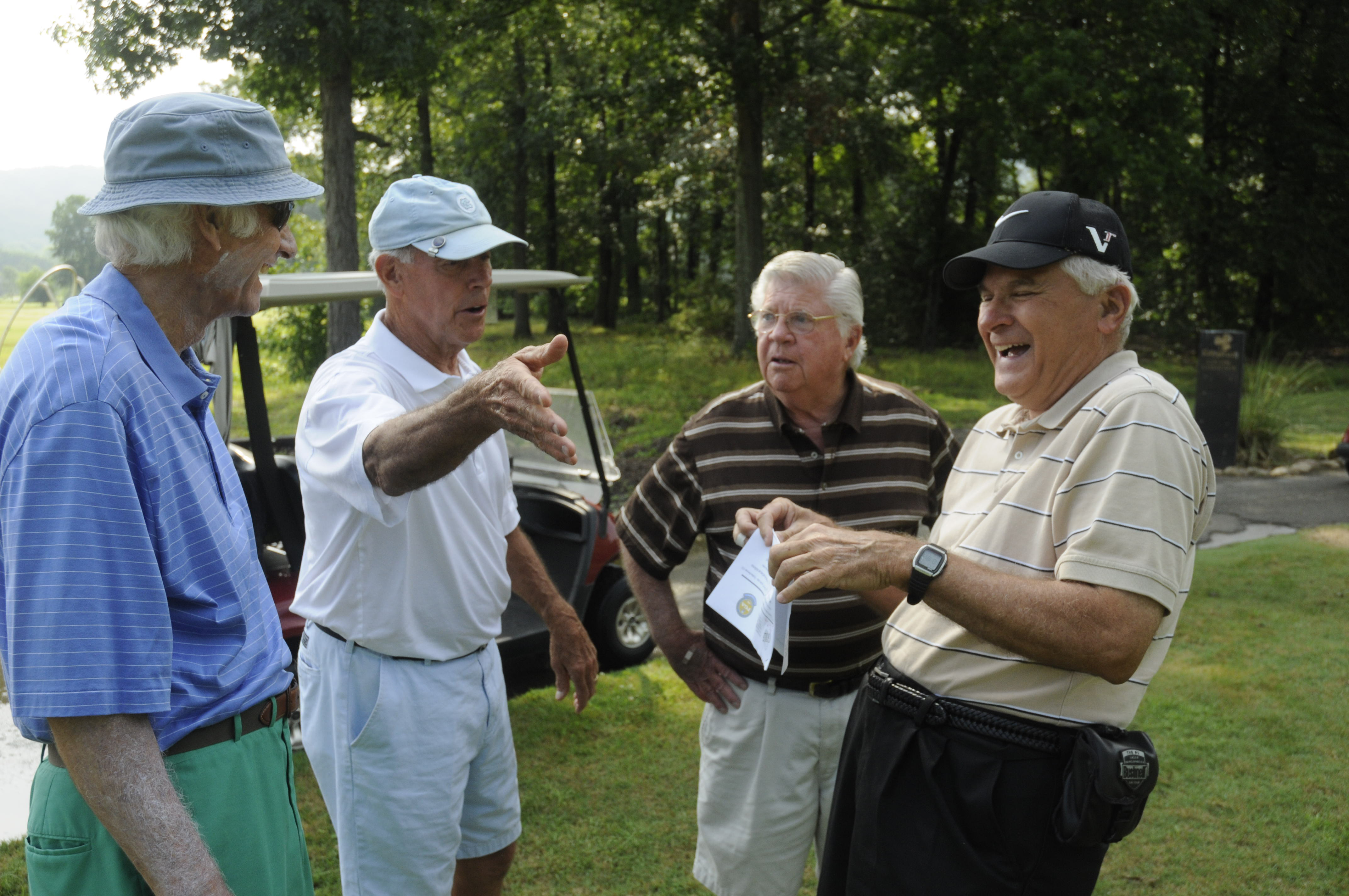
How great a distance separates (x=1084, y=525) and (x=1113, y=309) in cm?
50

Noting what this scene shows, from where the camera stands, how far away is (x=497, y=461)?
273 centimetres

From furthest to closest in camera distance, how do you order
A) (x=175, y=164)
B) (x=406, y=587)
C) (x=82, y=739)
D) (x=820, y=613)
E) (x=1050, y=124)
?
(x=1050, y=124), (x=820, y=613), (x=406, y=587), (x=175, y=164), (x=82, y=739)

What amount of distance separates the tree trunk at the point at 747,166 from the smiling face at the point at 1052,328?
47.3ft

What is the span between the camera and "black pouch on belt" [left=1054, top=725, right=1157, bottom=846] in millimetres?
1656

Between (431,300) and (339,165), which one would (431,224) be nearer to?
(431,300)

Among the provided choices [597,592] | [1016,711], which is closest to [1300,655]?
[597,592]

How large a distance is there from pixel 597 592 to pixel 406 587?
3.15m

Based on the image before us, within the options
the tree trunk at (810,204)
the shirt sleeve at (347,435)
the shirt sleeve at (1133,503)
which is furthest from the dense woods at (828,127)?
the shirt sleeve at (1133,503)

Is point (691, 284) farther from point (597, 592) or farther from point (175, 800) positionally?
point (175, 800)

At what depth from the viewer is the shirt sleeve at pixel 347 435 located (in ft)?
5.99

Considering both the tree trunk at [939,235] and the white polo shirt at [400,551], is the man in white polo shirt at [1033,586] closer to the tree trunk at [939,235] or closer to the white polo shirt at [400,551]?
the white polo shirt at [400,551]

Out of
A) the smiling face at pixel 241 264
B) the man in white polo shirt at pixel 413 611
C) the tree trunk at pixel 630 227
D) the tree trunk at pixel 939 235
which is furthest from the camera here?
the tree trunk at pixel 630 227

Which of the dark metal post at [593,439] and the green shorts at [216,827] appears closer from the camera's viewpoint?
the green shorts at [216,827]

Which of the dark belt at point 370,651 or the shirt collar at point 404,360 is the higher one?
the shirt collar at point 404,360
